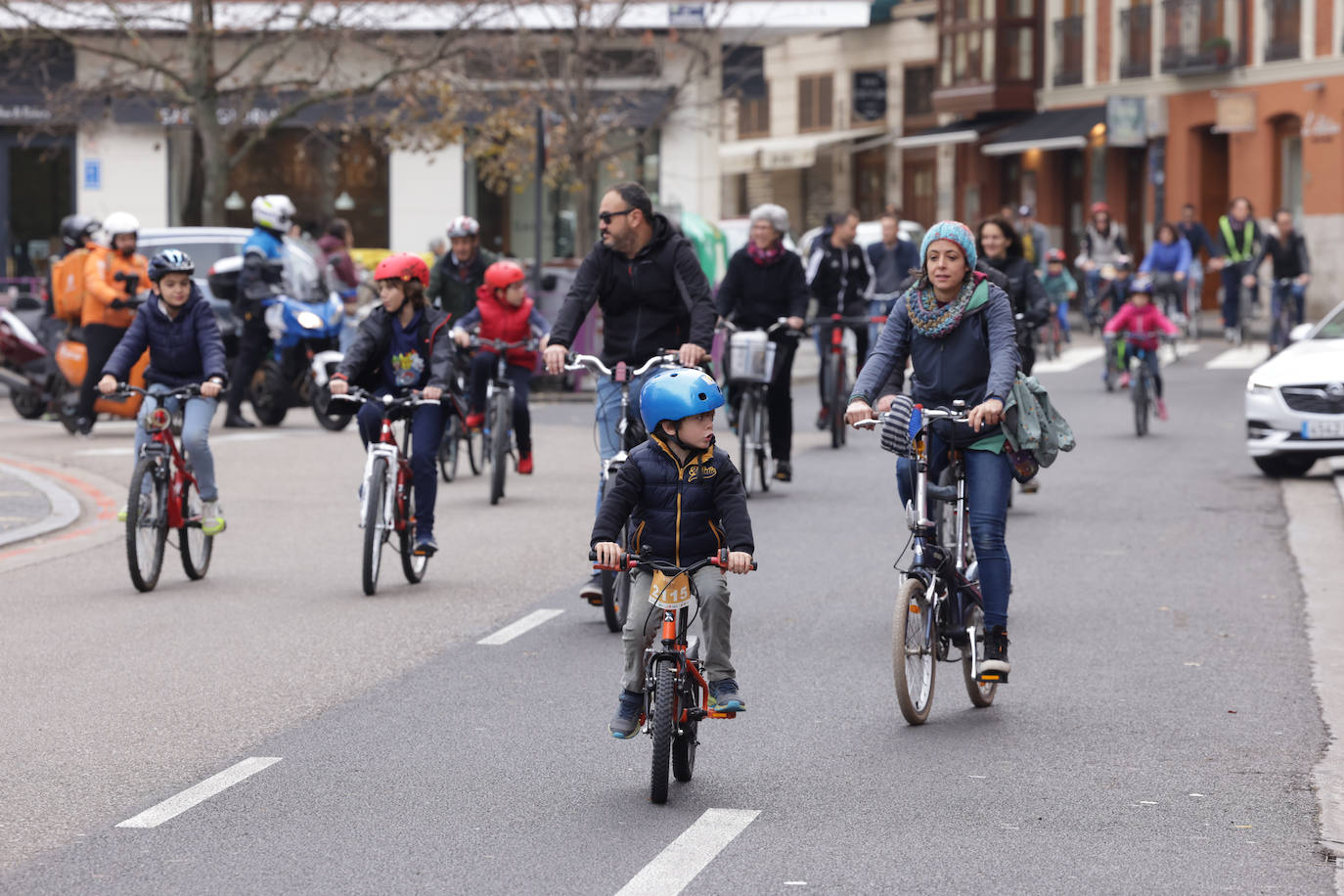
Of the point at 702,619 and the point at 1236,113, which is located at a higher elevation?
the point at 1236,113

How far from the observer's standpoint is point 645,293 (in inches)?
387

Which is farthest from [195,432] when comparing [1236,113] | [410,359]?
[1236,113]

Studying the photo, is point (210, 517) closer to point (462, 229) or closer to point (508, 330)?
point (508, 330)

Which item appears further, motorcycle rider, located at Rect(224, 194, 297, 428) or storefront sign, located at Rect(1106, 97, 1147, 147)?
storefront sign, located at Rect(1106, 97, 1147, 147)

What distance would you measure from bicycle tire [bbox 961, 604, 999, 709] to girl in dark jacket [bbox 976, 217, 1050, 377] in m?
5.13

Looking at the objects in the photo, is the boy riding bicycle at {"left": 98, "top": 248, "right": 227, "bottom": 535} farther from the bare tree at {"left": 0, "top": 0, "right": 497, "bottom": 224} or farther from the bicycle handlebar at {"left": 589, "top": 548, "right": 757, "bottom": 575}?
the bare tree at {"left": 0, "top": 0, "right": 497, "bottom": 224}

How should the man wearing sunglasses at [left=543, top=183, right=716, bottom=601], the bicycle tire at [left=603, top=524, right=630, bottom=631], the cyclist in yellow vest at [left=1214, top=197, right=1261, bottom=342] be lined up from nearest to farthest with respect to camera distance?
the bicycle tire at [left=603, top=524, right=630, bottom=631] → the man wearing sunglasses at [left=543, top=183, right=716, bottom=601] → the cyclist in yellow vest at [left=1214, top=197, right=1261, bottom=342]

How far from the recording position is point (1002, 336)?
7699mm

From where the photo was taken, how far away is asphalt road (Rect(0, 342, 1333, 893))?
584cm

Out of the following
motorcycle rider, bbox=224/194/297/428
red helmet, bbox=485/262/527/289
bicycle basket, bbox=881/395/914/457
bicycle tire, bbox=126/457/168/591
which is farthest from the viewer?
motorcycle rider, bbox=224/194/297/428

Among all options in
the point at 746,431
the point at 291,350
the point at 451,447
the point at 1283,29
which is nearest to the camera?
the point at 746,431

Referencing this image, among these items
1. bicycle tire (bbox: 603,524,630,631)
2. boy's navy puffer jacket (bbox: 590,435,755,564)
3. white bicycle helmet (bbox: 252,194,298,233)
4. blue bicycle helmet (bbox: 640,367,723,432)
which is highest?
white bicycle helmet (bbox: 252,194,298,233)

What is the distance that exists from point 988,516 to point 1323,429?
8315mm

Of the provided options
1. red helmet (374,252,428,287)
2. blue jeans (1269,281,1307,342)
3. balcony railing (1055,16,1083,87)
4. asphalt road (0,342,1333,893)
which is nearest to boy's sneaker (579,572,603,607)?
asphalt road (0,342,1333,893)
